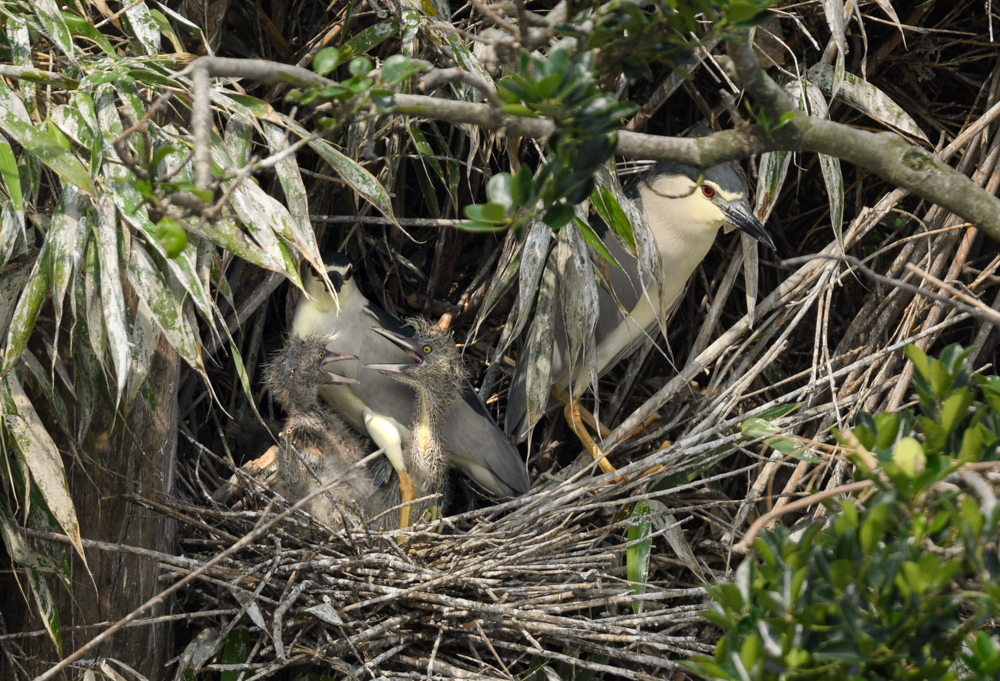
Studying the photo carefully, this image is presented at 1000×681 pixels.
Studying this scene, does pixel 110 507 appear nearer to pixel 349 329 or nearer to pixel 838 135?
pixel 349 329

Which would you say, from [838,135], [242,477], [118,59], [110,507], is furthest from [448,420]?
[838,135]

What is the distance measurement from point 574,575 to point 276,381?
990 mm

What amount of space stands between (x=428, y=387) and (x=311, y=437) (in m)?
0.35

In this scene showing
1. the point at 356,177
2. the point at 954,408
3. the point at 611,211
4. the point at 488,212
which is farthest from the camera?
the point at 611,211

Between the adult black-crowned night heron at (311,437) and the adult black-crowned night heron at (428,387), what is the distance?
0.15 metres

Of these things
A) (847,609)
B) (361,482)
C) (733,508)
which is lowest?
(733,508)

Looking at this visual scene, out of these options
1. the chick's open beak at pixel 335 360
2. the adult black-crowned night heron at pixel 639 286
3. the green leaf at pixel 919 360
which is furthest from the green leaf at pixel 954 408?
the chick's open beak at pixel 335 360

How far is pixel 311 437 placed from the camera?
2775mm

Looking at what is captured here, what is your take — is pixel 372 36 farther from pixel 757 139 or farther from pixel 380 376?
pixel 757 139

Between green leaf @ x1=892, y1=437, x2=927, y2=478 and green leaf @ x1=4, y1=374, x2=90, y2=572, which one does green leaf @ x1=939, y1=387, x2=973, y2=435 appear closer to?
green leaf @ x1=892, y1=437, x2=927, y2=478

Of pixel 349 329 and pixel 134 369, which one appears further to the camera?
pixel 349 329

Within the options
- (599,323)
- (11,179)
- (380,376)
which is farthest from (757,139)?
(380,376)

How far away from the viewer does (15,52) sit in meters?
1.83

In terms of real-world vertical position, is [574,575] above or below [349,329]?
below
